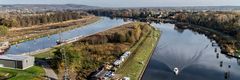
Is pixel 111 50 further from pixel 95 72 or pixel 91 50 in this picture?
pixel 95 72

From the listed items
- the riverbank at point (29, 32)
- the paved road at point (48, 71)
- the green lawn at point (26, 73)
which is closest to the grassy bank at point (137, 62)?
the paved road at point (48, 71)

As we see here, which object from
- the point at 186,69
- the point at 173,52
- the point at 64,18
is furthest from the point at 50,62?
the point at 64,18

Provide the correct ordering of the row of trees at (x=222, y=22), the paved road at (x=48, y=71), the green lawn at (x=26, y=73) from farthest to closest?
the row of trees at (x=222, y=22) → the paved road at (x=48, y=71) → the green lawn at (x=26, y=73)

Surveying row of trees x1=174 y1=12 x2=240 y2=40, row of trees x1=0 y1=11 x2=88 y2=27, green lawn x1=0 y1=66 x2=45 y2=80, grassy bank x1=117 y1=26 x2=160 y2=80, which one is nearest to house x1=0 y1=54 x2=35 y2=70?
green lawn x1=0 y1=66 x2=45 y2=80

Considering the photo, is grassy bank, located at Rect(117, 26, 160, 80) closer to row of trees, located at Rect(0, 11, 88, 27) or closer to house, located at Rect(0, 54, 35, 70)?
house, located at Rect(0, 54, 35, 70)

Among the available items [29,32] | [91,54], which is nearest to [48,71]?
[91,54]

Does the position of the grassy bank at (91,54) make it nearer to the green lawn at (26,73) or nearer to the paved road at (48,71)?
the paved road at (48,71)
